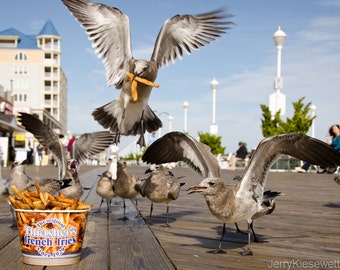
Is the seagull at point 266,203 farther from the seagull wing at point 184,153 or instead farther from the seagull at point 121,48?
the seagull at point 121,48

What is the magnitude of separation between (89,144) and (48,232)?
480cm

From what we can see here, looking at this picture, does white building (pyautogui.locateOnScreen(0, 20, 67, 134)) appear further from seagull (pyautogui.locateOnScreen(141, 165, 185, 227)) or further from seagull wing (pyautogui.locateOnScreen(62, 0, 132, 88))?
seagull (pyautogui.locateOnScreen(141, 165, 185, 227))

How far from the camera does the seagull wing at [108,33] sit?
7582 mm

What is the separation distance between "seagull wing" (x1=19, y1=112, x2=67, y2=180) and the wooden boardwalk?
3.11ft

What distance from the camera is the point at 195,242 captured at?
167 inches

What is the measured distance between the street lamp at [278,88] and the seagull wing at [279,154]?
23.5m

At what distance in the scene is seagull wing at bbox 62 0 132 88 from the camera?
758 centimetres

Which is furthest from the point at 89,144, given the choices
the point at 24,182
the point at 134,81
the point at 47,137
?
the point at 24,182

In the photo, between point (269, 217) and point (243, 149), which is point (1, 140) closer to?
point (243, 149)

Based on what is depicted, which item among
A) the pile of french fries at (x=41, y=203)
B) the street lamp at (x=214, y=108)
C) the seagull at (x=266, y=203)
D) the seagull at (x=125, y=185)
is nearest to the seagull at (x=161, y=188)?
the seagull at (x=125, y=185)

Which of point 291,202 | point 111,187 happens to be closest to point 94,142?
point 111,187

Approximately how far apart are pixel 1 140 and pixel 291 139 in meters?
25.3

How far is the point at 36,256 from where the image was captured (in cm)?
332

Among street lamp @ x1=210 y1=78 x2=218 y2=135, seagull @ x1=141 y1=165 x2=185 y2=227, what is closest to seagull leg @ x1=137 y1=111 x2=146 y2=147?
seagull @ x1=141 y1=165 x2=185 y2=227
